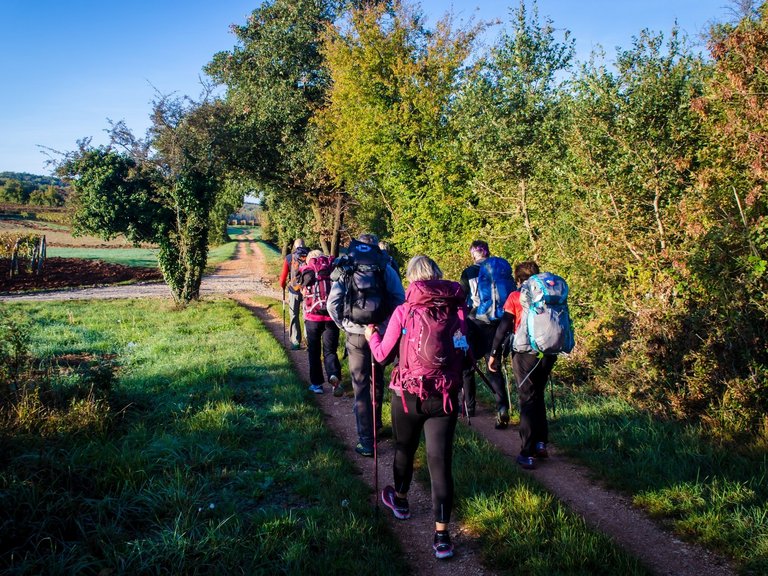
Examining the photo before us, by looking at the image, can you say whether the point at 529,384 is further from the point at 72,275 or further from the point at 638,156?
the point at 72,275

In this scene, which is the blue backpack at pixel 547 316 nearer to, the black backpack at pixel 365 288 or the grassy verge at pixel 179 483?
the black backpack at pixel 365 288

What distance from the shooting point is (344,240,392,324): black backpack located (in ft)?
18.1

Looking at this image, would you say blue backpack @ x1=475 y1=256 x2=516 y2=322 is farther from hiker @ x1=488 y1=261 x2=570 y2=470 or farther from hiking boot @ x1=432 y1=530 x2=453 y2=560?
hiking boot @ x1=432 y1=530 x2=453 y2=560

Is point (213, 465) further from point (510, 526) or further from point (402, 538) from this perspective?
point (510, 526)

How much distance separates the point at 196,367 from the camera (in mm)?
8742

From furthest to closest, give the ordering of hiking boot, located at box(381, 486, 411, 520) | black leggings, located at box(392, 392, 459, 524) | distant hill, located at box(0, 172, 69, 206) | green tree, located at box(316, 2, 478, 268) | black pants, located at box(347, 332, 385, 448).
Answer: distant hill, located at box(0, 172, 69, 206), green tree, located at box(316, 2, 478, 268), black pants, located at box(347, 332, 385, 448), hiking boot, located at box(381, 486, 411, 520), black leggings, located at box(392, 392, 459, 524)

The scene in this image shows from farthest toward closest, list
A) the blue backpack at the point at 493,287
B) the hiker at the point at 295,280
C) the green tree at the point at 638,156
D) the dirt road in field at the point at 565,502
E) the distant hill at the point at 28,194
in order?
1. the distant hill at the point at 28,194
2. the hiker at the point at 295,280
3. the green tree at the point at 638,156
4. the blue backpack at the point at 493,287
5. the dirt road in field at the point at 565,502

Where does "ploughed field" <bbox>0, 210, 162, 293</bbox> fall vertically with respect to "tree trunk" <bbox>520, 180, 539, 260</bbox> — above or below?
below

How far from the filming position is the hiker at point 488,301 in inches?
266

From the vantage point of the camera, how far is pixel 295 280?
10.3 m

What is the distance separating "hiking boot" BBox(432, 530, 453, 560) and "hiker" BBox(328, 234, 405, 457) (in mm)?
1628

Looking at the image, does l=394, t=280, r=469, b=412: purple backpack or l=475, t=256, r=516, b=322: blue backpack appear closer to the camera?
Result: l=394, t=280, r=469, b=412: purple backpack

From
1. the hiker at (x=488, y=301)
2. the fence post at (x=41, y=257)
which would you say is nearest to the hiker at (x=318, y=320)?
the hiker at (x=488, y=301)

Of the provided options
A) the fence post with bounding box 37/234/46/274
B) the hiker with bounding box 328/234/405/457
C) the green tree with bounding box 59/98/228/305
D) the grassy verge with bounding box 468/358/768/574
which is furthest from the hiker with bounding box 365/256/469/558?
the fence post with bounding box 37/234/46/274
